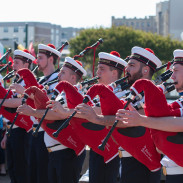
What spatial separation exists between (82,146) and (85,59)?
3164 cm

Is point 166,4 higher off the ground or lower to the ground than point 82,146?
higher

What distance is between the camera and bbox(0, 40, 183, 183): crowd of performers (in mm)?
3744

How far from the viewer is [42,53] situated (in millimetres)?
6531

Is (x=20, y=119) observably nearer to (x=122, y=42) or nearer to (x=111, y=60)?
(x=111, y=60)

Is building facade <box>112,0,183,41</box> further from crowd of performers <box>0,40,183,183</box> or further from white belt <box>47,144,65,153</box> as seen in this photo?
white belt <box>47,144,65,153</box>

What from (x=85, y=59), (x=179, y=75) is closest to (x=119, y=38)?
(x=85, y=59)

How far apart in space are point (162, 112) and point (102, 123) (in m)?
0.64

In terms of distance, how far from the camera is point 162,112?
12.1ft

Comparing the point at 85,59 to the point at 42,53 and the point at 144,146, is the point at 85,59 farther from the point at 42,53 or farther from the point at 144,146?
the point at 144,146

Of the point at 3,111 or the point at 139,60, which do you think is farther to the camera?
the point at 3,111

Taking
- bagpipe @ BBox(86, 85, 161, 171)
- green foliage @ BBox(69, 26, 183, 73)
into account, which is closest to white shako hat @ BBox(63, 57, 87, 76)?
bagpipe @ BBox(86, 85, 161, 171)

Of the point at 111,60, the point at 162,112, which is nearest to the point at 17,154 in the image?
the point at 111,60

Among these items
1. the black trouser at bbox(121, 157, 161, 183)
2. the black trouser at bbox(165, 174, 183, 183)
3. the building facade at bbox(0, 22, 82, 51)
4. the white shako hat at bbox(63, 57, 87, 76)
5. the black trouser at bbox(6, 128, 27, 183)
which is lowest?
the black trouser at bbox(6, 128, 27, 183)

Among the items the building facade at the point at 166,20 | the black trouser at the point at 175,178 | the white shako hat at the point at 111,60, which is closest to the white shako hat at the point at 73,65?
the white shako hat at the point at 111,60
